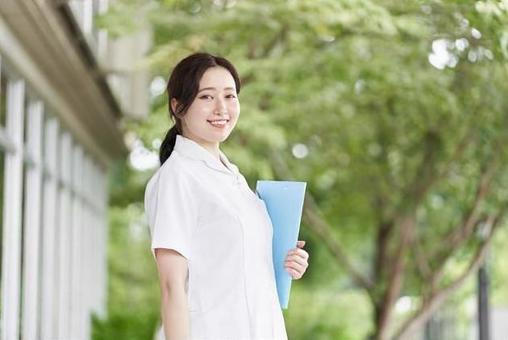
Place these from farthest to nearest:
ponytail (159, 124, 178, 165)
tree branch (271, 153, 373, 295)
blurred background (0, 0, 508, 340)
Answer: tree branch (271, 153, 373, 295) → blurred background (0, 0, 508, 340) → ponytail (159, 124, 178, 165)

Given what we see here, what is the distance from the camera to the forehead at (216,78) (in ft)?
13.3

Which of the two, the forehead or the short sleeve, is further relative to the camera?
the forehead

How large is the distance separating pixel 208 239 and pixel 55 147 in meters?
8.76

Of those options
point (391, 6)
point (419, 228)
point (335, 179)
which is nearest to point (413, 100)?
point (391, 6)

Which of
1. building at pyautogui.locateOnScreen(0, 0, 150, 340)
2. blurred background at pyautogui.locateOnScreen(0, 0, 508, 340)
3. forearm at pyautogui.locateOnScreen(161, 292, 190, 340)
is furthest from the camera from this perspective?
blurred background at pyautogui.locateOnScreen(0, 0, 508, 340)

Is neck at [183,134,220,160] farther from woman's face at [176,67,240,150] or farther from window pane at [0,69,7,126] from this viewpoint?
window pane at [0,69,7,126]

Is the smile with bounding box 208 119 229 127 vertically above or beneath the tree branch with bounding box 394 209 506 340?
beneath

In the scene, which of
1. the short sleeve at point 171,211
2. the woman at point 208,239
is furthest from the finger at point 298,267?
the short sleeve at point 171,211

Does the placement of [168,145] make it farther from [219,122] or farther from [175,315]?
[175,315]

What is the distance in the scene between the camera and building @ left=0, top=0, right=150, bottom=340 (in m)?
9.05

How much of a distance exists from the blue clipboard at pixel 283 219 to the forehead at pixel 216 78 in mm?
348

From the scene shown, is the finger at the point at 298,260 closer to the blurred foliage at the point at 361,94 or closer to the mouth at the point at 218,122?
the mouth at the point at 218,122

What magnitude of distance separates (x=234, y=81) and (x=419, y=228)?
13.1m

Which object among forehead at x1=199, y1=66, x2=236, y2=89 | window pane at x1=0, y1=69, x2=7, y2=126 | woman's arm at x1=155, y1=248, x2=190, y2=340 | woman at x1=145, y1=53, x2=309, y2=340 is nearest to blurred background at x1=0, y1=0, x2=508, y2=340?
window pane at x1=0, y1=69, x2=7, y2=126
